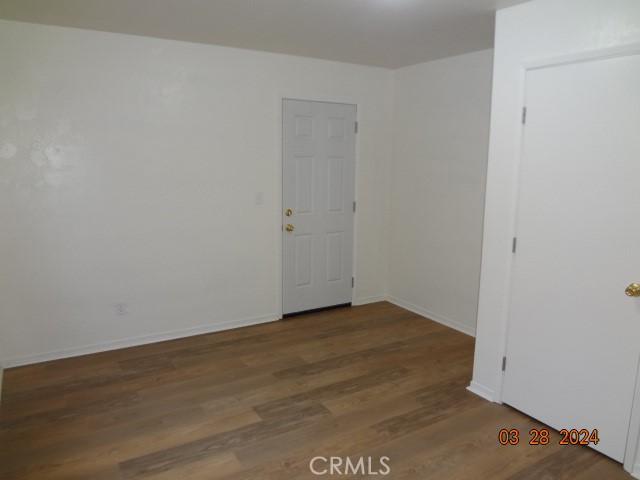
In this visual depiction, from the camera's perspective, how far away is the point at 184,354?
12.2 feet

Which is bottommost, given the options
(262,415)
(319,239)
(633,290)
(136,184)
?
(262,415)

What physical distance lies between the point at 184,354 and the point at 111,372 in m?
0.56

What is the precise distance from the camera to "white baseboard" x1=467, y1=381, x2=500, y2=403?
9.95 feet

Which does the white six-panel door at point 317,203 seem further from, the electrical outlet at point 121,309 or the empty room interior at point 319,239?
the electrical outlet at point 121,309

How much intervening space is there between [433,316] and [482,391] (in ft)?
4.95

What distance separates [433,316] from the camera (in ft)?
15.0

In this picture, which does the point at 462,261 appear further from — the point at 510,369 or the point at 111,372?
the point at 111,372

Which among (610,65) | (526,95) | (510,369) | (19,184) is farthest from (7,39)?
(510,369)

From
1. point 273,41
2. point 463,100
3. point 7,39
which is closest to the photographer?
point 7,39

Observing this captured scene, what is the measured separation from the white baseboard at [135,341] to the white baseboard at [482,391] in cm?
203

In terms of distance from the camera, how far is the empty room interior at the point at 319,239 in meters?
2.41

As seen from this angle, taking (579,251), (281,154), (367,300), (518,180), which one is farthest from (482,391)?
(281,154)
